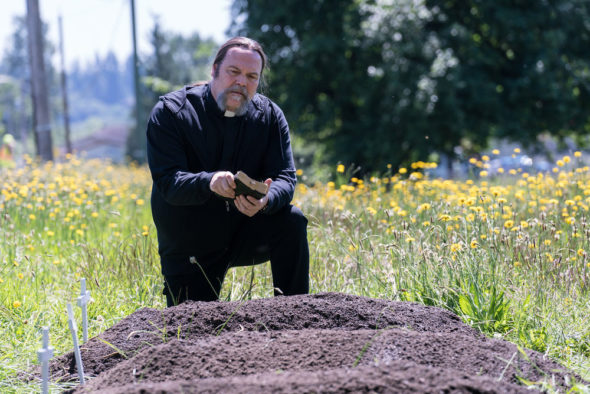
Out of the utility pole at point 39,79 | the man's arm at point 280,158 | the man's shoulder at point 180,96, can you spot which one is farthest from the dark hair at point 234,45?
the utility pole at point 39,79

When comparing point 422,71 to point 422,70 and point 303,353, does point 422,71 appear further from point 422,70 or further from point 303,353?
point 303,353

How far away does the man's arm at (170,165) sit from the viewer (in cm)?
293

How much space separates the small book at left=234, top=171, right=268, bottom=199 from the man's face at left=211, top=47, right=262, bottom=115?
2.05 feet

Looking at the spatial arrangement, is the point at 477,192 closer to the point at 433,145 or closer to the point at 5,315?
the point at 5,315

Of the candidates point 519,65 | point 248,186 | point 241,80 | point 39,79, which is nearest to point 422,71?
point 519,65

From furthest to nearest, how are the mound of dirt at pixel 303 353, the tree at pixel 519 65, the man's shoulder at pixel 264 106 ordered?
1. the tree at pixel 519 65
2. the man's shoulder at pixel 264 106
3. the mound of dirt at pixel 303 353

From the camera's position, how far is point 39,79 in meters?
13.1

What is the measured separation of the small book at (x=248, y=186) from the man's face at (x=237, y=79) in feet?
2.05

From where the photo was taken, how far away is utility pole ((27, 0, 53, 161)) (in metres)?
12.6

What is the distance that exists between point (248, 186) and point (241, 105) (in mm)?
675

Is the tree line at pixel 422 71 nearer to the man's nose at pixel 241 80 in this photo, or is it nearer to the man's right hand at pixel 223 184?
the man's nose at pixel 241 80

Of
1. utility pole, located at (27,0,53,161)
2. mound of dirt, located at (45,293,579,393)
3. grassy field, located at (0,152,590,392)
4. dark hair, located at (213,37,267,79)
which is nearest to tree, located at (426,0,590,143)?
utility pole, located at (27,0,53,161)

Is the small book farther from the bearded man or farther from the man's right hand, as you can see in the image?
the bearded man

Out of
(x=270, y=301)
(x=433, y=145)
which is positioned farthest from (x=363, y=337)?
(x=433, y=145)
